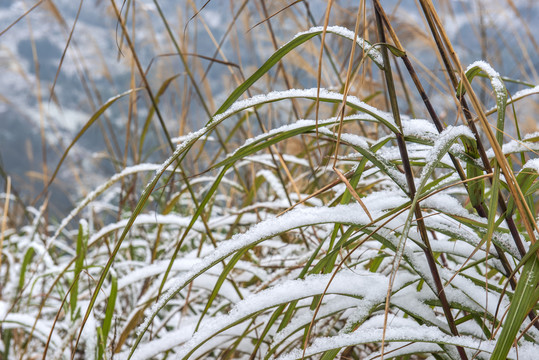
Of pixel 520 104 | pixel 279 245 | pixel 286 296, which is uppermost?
pixel 286 296

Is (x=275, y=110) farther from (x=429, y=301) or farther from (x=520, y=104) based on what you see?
(x=429, y=301)

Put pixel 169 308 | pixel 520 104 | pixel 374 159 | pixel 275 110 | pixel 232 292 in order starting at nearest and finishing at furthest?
pixel 374 159
pixel 232 292
pixel 169 308
pixel 275 110
pixel 520 104

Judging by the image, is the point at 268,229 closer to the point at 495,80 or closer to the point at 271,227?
the point at 271,227

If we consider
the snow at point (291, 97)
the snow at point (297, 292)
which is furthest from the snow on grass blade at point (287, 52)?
the snow at point (297, 292)

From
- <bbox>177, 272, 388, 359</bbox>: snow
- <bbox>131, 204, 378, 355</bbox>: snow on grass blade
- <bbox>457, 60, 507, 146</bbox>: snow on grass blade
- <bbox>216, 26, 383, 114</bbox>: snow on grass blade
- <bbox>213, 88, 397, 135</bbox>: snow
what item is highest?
<bbox>216, 26, 383, 114</bbox>: snow on grass blade

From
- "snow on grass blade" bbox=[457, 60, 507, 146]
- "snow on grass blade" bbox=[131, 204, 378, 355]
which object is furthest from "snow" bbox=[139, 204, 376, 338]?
"snow on grass blade" bbox=[457, 60, 507, 146]

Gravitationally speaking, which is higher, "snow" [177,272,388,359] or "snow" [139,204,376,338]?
"snow" [139,204,376,338]

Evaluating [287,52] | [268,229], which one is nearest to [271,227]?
[268,229]

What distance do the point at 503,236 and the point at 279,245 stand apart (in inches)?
17.2

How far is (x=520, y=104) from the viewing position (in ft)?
6.32

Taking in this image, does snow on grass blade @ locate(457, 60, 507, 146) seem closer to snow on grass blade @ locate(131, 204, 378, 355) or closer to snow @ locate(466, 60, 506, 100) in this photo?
snow @ locate(466, 60, 506, 100)

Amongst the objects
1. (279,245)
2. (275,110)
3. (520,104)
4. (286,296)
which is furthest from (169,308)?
(520,104)

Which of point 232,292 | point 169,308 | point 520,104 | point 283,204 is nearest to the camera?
point 232,292

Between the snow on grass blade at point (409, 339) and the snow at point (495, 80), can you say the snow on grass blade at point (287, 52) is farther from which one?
the snow on grass blade at point (409, 339)
